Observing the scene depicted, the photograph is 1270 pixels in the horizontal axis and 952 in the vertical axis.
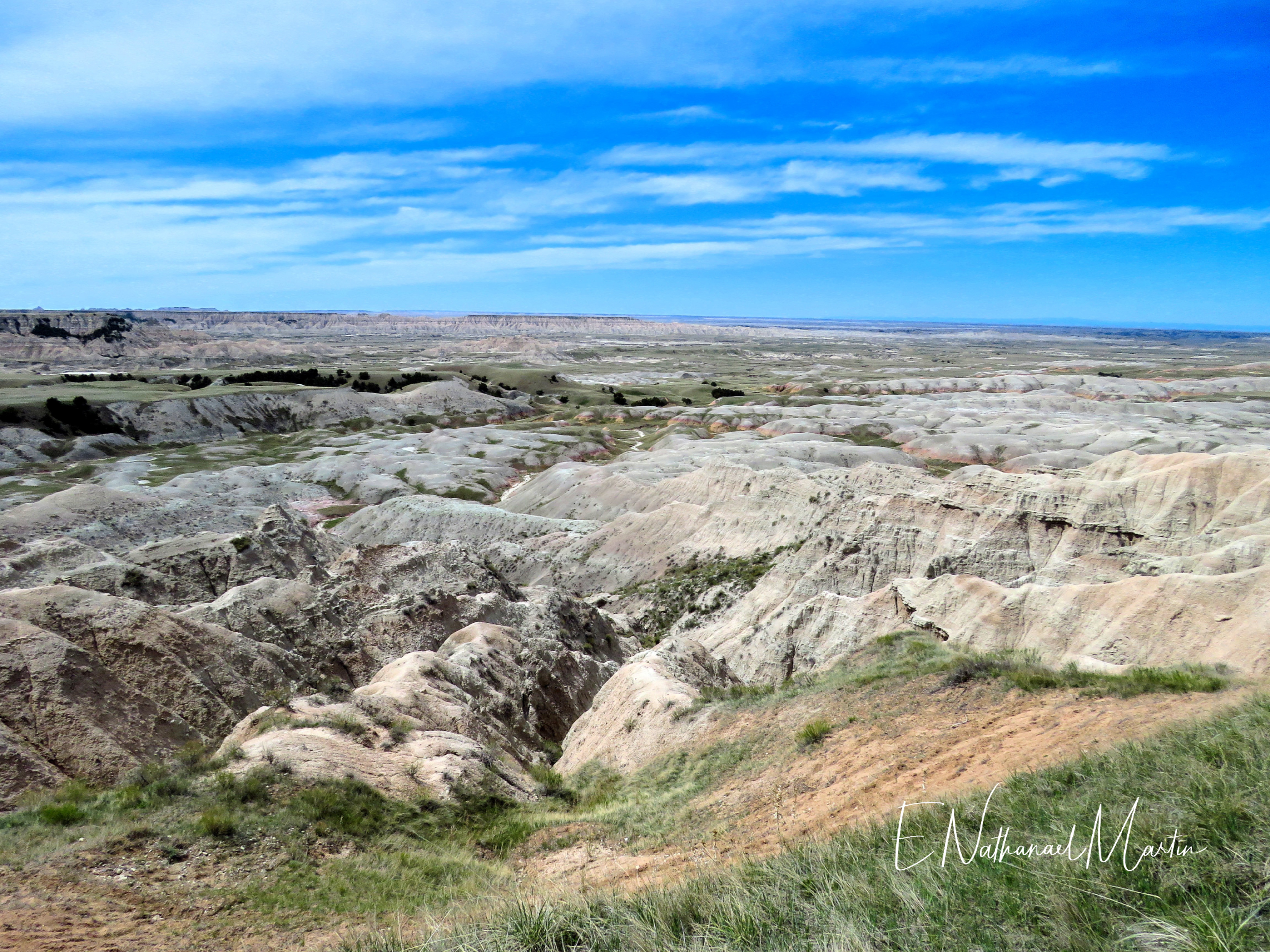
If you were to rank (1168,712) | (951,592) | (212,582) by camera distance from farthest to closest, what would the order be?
1. (212,582)
2. (951,592)
3. (1168,712)

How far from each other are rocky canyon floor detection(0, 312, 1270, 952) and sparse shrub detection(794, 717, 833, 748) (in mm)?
70

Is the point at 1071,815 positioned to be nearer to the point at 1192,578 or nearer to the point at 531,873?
the point at 531,873

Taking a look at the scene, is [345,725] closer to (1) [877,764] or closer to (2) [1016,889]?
(1) [877,764]

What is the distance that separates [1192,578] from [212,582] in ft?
104

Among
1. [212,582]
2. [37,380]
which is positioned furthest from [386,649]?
[37,380]

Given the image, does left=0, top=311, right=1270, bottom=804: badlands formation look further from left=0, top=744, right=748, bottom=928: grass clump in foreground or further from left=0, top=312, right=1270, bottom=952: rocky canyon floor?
left=0, top=744, right=748, bottom=928: grass clump in foreground

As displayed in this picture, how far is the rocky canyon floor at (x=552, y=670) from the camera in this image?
8.19 meters

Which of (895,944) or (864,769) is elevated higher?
(895,944)

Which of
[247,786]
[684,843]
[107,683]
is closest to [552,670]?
[107,683]

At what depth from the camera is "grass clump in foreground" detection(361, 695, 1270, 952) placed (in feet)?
13.4

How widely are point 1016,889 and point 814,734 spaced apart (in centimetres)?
665

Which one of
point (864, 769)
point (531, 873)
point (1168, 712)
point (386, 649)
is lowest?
point (386, 649)

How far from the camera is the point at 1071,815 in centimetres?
551

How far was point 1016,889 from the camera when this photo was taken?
460cm
